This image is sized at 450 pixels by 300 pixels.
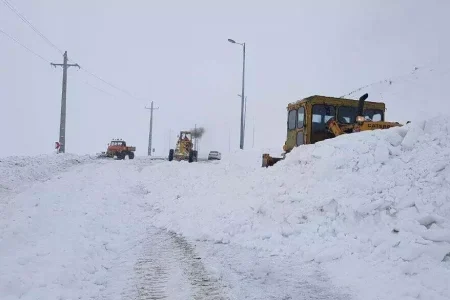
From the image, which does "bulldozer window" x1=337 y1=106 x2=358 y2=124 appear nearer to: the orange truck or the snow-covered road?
the snow-covered road

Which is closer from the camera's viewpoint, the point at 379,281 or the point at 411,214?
the point at 379,281

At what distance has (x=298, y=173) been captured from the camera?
34.6ft

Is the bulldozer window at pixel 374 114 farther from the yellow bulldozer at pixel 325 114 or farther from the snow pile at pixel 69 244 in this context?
the snow pile at pixel 69 244

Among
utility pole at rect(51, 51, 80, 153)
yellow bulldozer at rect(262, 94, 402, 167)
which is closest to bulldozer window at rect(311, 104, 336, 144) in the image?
yellow bulldozer at rect(262, 94, 402, 167)

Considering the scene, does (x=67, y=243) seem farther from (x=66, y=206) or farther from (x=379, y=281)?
(x=379, y=281)

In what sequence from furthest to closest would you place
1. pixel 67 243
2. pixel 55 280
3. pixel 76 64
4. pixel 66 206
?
1. pixel 76 64
2. pixel 66 206
3. pixel 67 243
4. pixel 55 280

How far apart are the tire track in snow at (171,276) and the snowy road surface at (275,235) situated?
0.03 metres

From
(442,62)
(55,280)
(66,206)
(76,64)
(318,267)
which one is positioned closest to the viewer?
(55,280)

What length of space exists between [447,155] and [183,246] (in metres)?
6.29

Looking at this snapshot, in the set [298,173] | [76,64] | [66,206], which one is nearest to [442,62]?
[76,64]

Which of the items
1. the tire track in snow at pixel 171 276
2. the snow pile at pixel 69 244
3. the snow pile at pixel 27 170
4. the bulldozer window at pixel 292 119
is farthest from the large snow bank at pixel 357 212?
the snow pile at pixel 27 170

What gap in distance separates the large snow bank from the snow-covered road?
604 mm

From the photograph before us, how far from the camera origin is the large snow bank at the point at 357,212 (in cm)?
593

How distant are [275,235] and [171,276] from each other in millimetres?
2761
